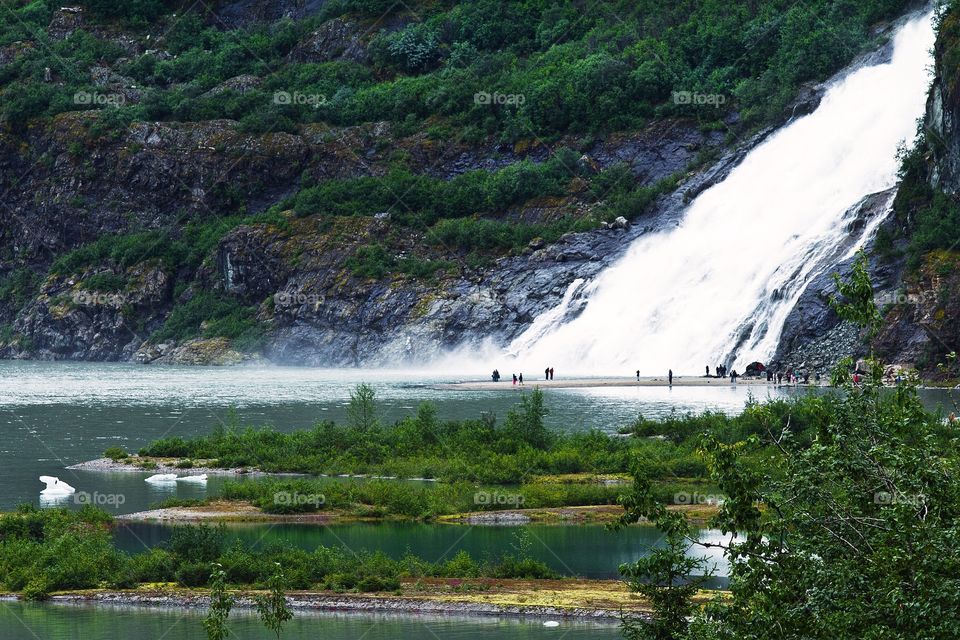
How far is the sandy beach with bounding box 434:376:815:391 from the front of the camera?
72.6m

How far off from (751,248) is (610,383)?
19.7m

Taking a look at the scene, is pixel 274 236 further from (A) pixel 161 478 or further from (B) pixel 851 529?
(B) pixel 851 529

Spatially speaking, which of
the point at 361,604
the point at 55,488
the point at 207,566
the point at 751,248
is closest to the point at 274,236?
the point at 751,248

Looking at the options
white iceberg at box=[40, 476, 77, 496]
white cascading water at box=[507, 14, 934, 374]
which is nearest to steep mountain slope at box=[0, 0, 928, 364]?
white cascading water at box=[507, 14, 934, 374]

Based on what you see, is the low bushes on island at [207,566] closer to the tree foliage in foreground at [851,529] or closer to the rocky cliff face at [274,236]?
the tree foliage in foreground at [851,529]

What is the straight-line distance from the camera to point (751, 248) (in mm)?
89812

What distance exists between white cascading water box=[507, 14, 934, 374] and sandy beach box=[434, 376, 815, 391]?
4384 mm

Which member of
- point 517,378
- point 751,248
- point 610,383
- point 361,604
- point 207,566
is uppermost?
point 751,248

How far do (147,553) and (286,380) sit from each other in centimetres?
6100

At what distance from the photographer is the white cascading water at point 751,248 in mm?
82875

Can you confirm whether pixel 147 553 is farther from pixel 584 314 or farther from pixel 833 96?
pixel 833 96

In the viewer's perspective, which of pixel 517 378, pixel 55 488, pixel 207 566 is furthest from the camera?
pixel 517 378

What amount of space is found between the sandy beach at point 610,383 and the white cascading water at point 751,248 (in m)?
4.38

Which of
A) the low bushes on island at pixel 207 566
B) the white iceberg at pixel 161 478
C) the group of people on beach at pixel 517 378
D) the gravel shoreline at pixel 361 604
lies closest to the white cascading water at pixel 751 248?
the group of people on beach at pixel 517 378
